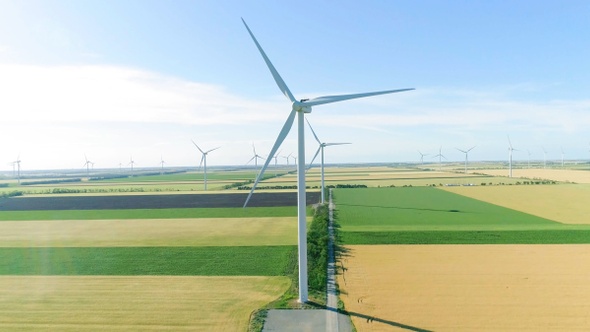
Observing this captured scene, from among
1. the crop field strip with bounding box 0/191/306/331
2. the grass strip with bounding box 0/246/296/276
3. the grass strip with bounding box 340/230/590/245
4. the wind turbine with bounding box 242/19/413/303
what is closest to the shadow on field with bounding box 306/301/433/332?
the wind turbine with bounding box 242/19/413/303

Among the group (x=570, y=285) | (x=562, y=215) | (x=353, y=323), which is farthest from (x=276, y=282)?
(x=562, y=215)

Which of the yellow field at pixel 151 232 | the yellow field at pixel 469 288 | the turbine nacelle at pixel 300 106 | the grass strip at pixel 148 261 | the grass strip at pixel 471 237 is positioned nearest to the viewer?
the yellow field at pixel 469 288

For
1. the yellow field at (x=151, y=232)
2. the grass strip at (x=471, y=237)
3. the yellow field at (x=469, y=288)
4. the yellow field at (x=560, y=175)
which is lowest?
the yellow field at (x=469, y=288)

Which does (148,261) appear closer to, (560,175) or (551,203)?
(551,203)

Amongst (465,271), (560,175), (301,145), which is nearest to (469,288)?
(465,271)

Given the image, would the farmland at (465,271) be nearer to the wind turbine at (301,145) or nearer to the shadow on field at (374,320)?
the shadow on field at (374,320)

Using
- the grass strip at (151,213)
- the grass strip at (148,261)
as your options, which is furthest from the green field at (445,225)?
the grass strip at (151,213)

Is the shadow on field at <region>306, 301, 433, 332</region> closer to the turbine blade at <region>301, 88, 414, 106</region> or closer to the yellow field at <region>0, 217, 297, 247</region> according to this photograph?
the turbine blade at <region>301, 88, 414, 106</region>
